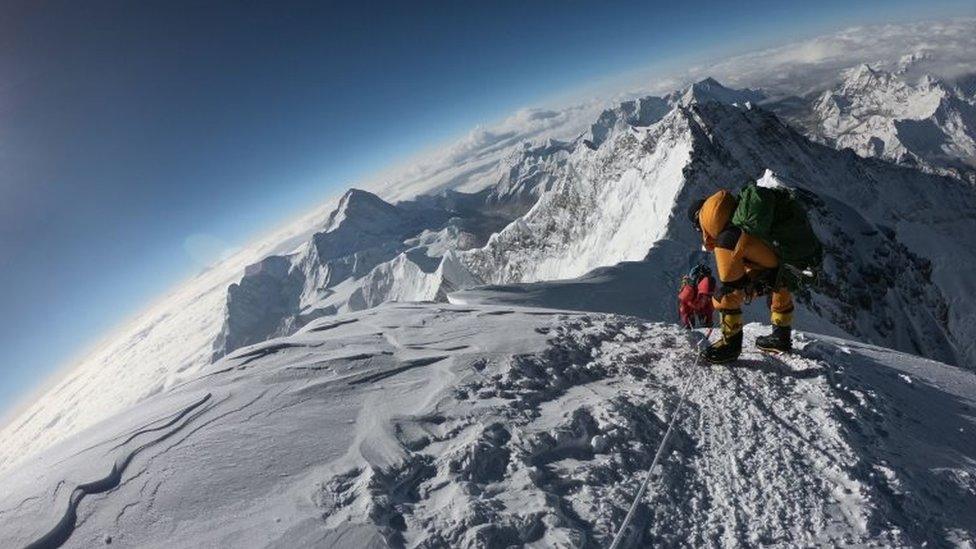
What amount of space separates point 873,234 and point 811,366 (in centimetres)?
8287

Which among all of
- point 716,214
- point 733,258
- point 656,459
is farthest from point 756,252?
point 656,459

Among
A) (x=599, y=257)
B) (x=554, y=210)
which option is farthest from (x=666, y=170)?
(x=554, y=210)

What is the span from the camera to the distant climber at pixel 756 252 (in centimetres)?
736

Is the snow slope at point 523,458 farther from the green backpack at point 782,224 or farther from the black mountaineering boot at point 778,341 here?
the green backpack at point 782,224

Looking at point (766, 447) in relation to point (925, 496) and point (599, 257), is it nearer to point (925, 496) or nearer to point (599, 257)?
point (925, 496)

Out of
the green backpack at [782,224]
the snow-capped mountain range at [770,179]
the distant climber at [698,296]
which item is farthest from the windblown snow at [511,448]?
the snow-capped mountain range at [770,179]

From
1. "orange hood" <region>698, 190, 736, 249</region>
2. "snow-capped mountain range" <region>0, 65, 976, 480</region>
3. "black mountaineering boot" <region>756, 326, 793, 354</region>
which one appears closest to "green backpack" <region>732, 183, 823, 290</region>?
"orange hood" <region>698, 190, 736, 249</region>

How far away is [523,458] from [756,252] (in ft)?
16.3

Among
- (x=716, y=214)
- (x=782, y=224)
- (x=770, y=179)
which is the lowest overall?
(x=770, y=179)

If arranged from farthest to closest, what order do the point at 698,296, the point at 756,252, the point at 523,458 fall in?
the point at 698,296
the point at 756,252
the point at 523,458

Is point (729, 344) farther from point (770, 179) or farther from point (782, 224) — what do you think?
point (770, 179)

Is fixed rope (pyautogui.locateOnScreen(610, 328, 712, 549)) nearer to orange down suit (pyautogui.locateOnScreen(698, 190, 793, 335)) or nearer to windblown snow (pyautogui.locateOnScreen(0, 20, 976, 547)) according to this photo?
windblown snow (pyautogui.locateOnScreen(0, 20, 976, 547))

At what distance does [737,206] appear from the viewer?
7.71 metres

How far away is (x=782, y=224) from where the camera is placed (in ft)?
24.5
